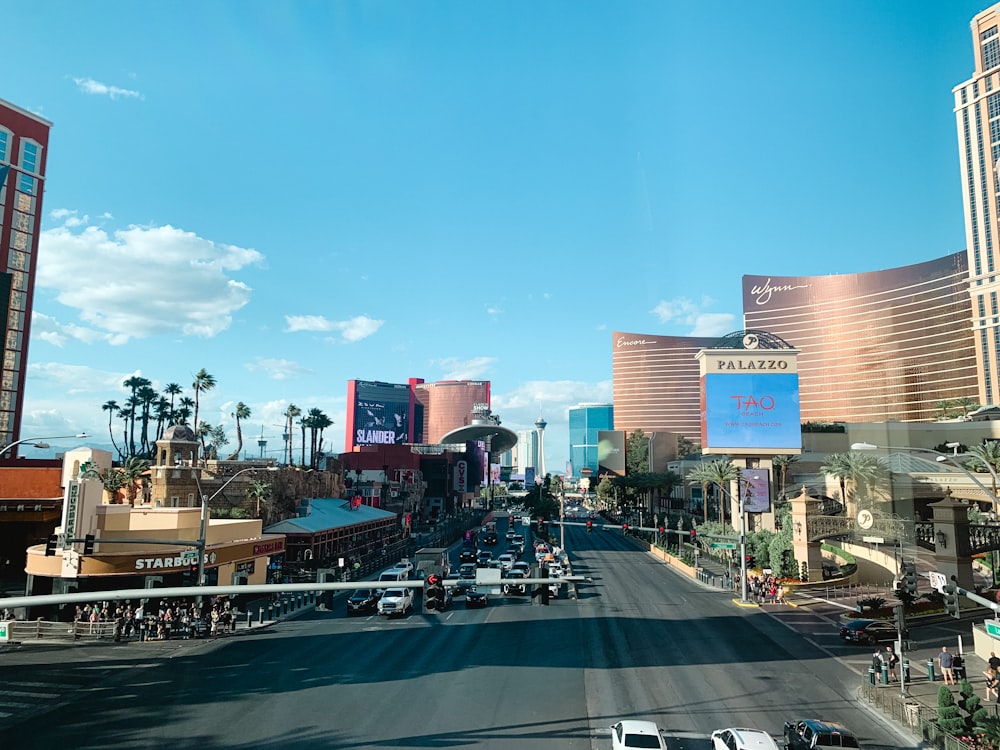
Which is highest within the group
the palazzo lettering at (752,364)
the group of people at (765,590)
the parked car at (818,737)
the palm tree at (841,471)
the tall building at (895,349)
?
the tall building at (895,349)

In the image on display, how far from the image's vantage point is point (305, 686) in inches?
974

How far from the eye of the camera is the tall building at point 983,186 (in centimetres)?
13138

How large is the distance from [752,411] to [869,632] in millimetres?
48581

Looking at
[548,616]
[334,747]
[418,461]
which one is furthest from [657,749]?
[418,461]

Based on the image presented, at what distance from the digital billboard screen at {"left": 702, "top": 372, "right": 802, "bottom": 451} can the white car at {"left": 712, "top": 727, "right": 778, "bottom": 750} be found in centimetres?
6338

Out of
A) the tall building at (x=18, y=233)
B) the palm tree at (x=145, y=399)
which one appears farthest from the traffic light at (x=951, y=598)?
the palm tree at (x=145, y=399)

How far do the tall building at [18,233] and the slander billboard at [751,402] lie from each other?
89831mm

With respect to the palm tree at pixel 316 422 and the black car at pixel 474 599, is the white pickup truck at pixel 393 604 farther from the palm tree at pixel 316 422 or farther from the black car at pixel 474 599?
the palm tree at pixel 316 422

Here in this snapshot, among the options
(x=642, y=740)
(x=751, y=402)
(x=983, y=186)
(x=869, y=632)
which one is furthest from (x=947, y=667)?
(x=983, y=186)

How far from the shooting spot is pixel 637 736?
59.5 feet

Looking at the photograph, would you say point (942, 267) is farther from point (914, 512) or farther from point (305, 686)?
point (305, 686)

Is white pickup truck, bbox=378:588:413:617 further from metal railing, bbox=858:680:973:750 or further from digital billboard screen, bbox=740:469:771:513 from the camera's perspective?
digital billboard screen, bbox=740:469:771:513

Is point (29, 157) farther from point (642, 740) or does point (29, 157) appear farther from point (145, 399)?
point (642, 740)

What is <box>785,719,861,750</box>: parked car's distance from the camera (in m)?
18.1
